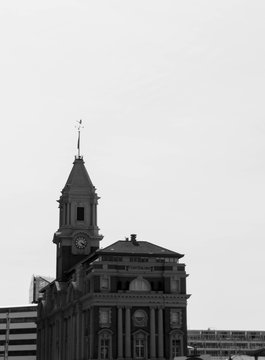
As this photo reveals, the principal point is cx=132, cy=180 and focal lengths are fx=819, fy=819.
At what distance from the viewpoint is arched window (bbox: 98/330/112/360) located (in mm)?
123188

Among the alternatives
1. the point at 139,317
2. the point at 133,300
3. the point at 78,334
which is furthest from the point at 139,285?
the point at 78,334

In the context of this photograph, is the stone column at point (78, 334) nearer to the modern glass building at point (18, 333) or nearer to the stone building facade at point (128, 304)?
the stone building facade at point (128, 304)

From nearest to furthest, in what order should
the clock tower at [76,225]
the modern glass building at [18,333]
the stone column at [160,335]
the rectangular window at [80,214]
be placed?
the stone column at [160,335] < the clock tower at [76,225] < the rectangular window at [80,214] < the modern glass building at [18,333]

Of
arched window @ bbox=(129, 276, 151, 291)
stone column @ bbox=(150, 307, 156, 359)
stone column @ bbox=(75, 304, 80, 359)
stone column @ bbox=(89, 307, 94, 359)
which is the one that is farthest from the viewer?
stone column @ bbox=(75, 304, 80, 359)

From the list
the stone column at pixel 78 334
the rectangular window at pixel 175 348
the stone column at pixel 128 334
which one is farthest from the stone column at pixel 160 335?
the stone column at pixel 78 334

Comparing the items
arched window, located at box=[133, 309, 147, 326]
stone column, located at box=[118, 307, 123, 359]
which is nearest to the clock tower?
arched window, located at box=[133, 309, 147, 326]

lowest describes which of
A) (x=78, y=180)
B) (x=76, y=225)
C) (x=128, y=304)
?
(x=128, y=304)

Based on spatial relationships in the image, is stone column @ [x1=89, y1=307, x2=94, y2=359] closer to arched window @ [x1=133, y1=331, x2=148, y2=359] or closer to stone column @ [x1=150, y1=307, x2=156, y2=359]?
arched window @ [x1=133, y1=331, x2=148, y2=359]

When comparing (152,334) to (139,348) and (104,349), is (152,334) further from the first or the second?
(104,349)

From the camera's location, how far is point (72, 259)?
148m

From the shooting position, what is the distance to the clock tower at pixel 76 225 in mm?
147875

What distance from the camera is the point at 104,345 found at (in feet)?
406

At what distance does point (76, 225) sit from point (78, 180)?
873 centimetres

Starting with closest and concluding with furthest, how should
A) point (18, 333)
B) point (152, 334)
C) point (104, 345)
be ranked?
point (104, 345) → point (152, 334) → point (18, 333)
